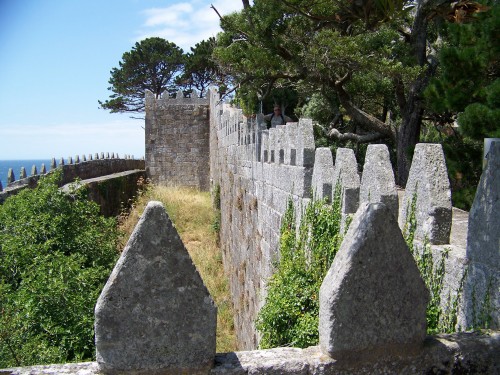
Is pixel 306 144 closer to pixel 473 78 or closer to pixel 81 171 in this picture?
pixel 473 78

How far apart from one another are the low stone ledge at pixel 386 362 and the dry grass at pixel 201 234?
7070 mm

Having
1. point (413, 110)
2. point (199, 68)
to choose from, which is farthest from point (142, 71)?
point (413, 110)

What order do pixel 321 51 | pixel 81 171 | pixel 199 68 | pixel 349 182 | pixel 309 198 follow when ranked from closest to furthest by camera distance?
pixel 349 182 < pixel 309 198 < pixel 321 51 < pixel 81 171 < pixel 199 68

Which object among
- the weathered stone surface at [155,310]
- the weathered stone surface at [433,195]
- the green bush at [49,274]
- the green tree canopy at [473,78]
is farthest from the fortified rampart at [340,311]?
the green tree canopy at [473,78]

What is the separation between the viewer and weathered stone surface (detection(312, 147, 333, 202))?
445cm

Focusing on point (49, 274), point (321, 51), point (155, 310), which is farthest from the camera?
point (321, 51)

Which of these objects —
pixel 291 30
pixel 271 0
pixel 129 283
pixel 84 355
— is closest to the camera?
pixel 129 283

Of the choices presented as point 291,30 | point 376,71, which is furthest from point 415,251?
point 291,30

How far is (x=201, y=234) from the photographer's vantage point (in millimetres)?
16641

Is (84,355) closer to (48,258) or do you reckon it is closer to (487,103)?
(48,258)

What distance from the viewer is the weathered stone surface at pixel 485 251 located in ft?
7.91

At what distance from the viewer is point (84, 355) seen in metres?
6.47

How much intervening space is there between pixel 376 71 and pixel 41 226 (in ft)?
21.3

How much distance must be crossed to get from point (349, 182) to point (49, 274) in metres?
5.00
